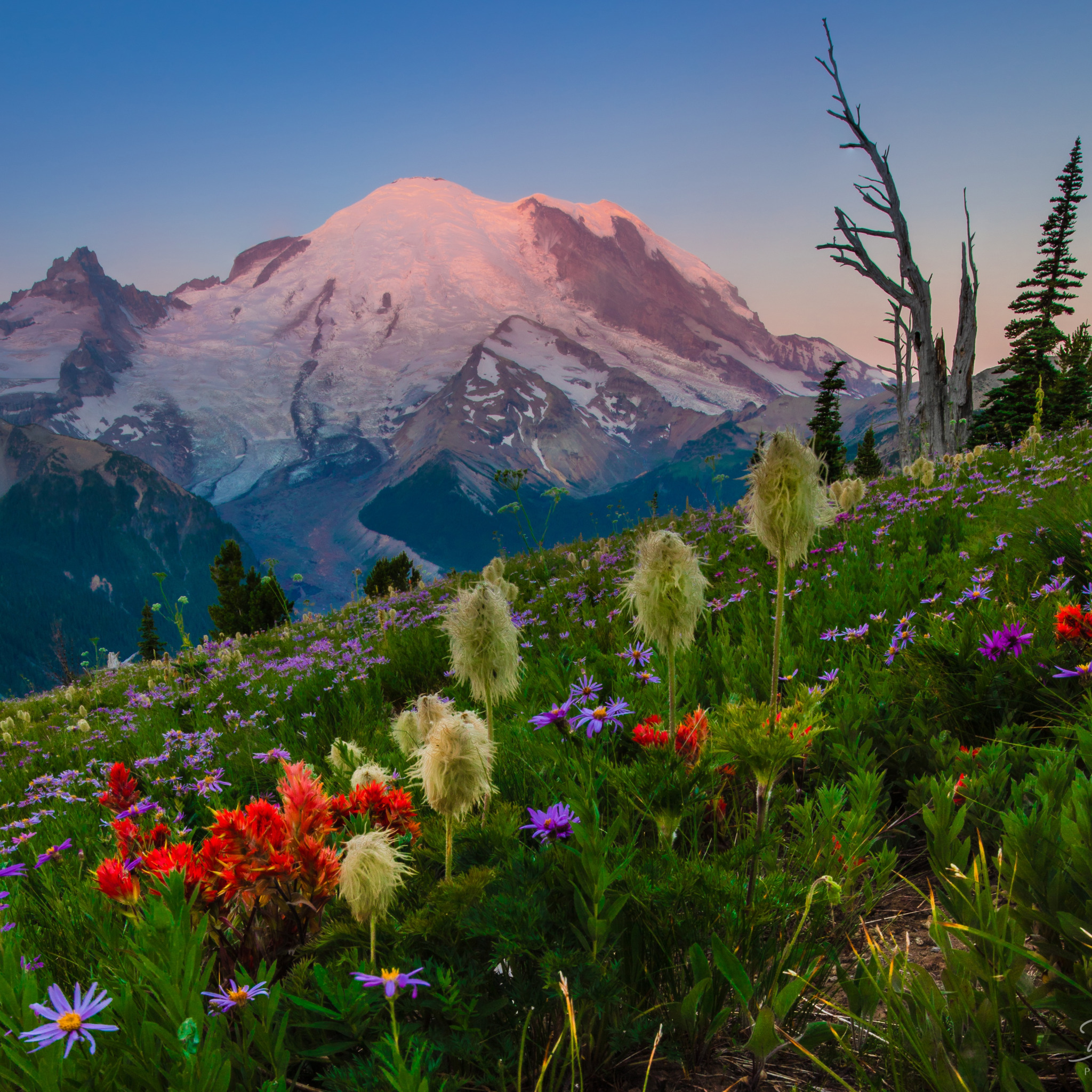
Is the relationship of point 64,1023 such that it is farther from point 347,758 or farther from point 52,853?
point 52,853

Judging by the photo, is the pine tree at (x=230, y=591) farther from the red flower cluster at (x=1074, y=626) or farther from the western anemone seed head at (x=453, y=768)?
the red flower cluster at (x=1074, y=626)

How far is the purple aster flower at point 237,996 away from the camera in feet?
3.63

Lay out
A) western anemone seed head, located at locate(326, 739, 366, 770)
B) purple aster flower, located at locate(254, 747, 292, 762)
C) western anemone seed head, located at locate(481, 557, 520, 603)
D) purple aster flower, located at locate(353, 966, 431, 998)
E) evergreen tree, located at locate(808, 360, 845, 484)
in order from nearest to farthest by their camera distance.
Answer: purple aster flower, located at locate(353, 966, 431, 998) < western anemone seed head, located at locate(326, 739, 366, 770) < purple aster flower, located at locate(254, 747, 292, 762) < western anemone seed head, located at locate(481, 557, 520, 603) < evergreen tree, located at locate(808, 360, 845, 484)

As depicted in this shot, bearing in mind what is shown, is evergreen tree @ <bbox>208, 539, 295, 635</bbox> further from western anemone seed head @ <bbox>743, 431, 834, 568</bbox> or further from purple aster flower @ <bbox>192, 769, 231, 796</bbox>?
western anemone seed head @ <bbox>743, 431, 834, 568</bbox>

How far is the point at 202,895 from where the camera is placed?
1468 mm

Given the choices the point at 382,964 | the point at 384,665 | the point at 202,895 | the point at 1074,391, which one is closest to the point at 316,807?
the point at 202,895

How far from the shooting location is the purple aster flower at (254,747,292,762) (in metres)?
3.44

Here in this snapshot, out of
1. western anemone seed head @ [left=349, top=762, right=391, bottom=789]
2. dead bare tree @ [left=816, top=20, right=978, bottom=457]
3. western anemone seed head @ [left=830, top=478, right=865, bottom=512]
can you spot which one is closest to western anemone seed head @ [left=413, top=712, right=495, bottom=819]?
western anemone seed head @ [left=349, top=762, right=391, bottom=789]

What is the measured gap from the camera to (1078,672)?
210 cm

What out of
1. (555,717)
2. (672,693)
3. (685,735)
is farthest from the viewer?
(555,717)

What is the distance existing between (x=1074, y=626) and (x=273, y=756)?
3857mm

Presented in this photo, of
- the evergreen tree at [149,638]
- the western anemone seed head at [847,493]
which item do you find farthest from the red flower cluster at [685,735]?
the evergreen tree at [149,638]

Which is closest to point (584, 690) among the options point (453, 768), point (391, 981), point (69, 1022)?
point (453, 768)

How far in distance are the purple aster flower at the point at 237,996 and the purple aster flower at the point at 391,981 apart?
17 centimetres
